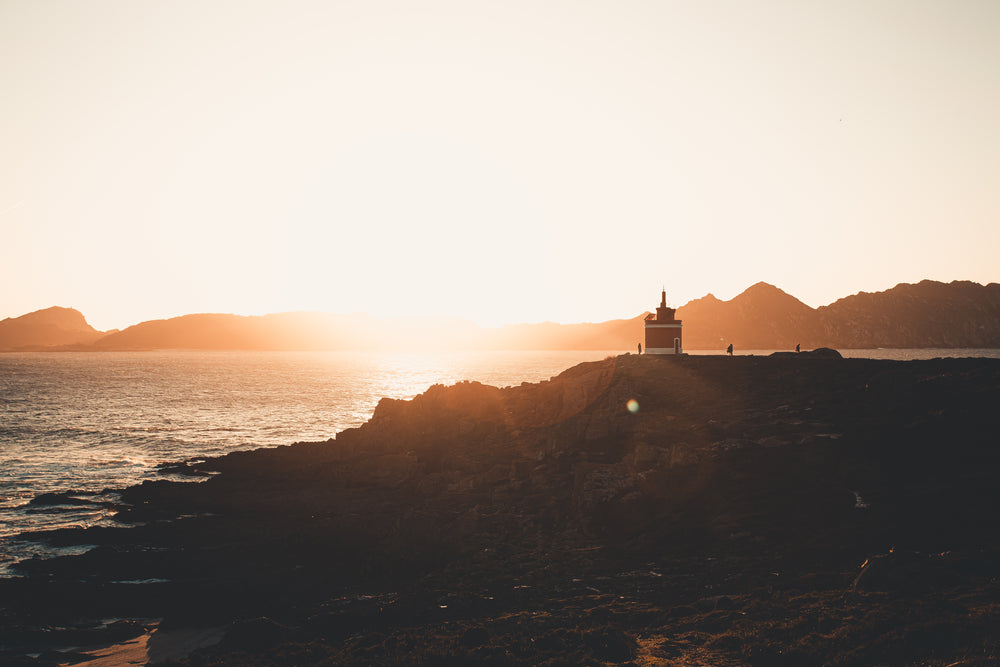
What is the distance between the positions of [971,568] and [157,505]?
42.0 m

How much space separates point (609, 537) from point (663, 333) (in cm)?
3323

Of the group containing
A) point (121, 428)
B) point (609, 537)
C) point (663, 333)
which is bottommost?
point (121, 428)

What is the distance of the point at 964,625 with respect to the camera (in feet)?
43.1

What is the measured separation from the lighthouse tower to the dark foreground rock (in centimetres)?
885

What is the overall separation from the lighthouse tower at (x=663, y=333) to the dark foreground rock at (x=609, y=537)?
29.0ft

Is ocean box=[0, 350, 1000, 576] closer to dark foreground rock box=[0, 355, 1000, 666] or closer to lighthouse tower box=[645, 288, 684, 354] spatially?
dark foreground rock box=[0, 355, 1000, 666]

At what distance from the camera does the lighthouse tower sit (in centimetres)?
5638

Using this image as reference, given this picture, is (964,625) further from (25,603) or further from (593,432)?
(25,603)

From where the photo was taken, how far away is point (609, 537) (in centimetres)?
2673

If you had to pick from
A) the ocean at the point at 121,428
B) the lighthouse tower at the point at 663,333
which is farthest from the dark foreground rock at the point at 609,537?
the lighthouse tower at the point at 663,333

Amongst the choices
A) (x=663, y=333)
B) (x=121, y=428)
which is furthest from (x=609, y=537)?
(x=121, y=428)

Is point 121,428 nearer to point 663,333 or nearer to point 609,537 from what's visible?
point 663,333

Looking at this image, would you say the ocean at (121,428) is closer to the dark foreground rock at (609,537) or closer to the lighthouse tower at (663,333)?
the dark foreground rock at (609,537)

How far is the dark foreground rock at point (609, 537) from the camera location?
15648mm
